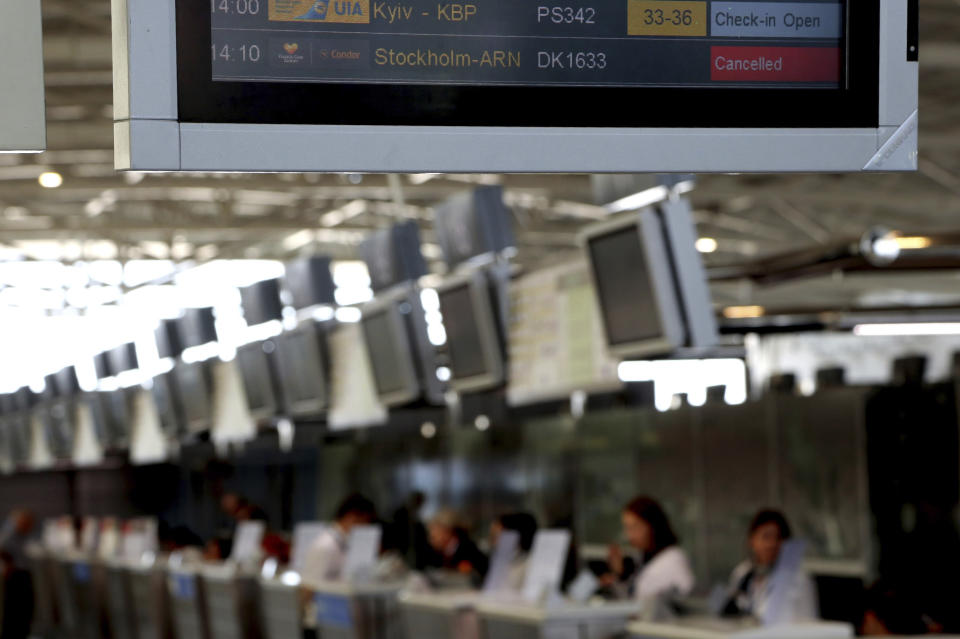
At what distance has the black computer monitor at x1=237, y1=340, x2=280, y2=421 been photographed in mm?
12188

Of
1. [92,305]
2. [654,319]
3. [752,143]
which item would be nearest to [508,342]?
[654,319]

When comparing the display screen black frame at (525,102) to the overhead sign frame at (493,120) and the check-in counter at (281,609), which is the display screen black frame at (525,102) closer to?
the overhead sign frame at (493,120)

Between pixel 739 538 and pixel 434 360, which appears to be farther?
pixel 739 538

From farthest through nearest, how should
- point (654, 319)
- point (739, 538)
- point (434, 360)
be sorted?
1. point (739, 538)
2. point (434, 360)
3. point (654, 319)

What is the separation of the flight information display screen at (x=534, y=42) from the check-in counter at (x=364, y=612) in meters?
7.81

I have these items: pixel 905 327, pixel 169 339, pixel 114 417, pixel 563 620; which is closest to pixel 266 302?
pixel 169 339

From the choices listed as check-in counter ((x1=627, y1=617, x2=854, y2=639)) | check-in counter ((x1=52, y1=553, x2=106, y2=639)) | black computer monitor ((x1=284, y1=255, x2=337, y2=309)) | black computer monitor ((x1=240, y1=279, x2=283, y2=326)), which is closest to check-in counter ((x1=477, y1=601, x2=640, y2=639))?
check-in counter ((x1=627, y1=617, x2=854, y2=639))

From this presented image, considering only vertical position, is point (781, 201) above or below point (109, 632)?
above

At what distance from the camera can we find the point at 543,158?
80.4 inches

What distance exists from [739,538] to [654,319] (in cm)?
582

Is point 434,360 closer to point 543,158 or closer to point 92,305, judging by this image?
point 543,158

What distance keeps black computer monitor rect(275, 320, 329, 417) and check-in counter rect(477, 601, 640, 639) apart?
3.81m

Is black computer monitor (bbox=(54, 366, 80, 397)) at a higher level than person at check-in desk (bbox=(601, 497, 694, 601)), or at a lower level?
higher

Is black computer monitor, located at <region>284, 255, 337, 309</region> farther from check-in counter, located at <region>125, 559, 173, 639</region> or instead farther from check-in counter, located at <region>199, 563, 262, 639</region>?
check-in counter, located at <region>125, 559, 173, 639</region>
